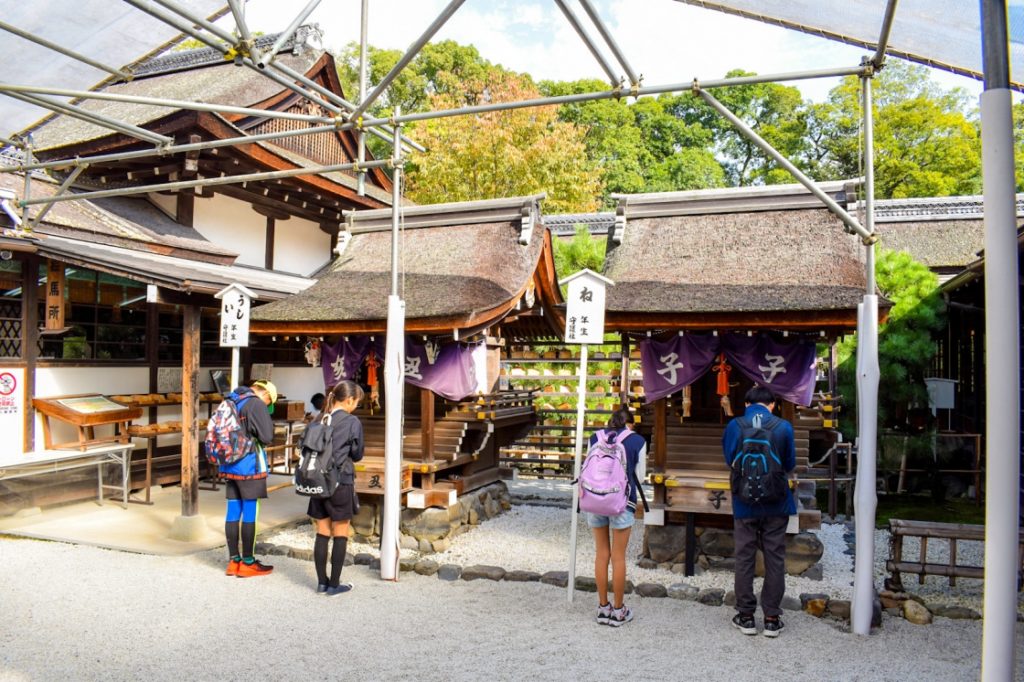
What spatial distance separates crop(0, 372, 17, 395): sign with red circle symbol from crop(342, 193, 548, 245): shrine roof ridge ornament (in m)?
4.94

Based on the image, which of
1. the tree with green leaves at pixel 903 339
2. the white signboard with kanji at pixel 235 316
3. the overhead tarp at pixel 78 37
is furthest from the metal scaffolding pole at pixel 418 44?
the tree with green leaves at pixel 903 339

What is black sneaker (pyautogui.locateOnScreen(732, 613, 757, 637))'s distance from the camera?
637cm

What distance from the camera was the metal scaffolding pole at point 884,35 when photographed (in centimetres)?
518

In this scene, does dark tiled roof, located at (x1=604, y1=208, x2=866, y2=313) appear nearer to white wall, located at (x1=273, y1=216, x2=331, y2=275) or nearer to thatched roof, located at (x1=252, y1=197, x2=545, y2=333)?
thatched roof, located at (x1=252, y1=197, x2=545, y2=333)

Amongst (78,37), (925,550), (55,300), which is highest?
(78,37)

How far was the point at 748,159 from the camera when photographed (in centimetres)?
3888

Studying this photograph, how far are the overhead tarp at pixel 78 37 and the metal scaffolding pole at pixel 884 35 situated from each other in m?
5.55

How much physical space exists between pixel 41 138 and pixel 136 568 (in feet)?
32.6

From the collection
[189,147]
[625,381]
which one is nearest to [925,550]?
[625,381]

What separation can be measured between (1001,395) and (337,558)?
585 centimetres

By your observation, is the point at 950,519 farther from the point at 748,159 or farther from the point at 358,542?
the point at 748,159

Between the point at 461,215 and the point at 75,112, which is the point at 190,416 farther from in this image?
the point at 461,215

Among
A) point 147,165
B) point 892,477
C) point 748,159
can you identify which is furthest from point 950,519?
point 748,159

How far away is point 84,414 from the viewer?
33.5 ft
